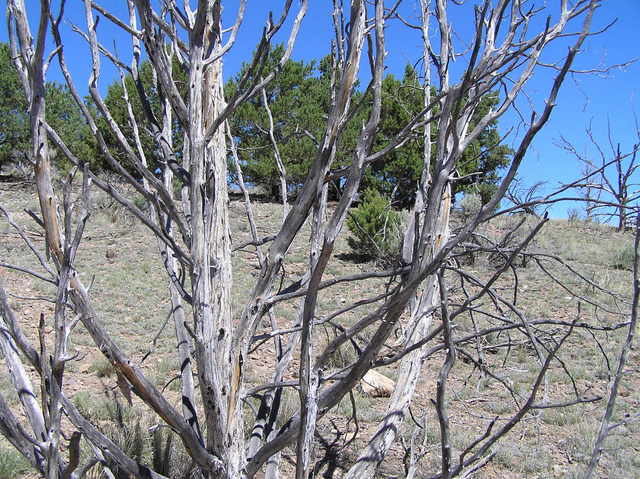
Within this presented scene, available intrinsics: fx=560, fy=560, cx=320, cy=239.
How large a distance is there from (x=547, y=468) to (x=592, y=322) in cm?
474

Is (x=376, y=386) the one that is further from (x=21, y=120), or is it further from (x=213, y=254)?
(x=21, y=120)

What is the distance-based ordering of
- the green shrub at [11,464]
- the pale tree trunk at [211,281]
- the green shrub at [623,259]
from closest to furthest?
the pale tree trunk at [211,281] < the green shrub at [11,464] < the green shrub at [623,259]

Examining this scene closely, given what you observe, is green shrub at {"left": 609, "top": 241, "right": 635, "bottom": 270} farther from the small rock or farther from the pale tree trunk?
the pale tree trunk

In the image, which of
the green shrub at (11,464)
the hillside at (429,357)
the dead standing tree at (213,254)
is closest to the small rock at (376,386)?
the hillside at (429,357)

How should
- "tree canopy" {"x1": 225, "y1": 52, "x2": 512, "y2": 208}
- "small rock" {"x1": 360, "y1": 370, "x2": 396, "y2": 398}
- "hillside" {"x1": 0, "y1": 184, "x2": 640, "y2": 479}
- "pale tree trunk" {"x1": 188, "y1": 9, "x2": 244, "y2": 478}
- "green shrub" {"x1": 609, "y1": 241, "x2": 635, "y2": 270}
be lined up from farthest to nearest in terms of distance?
1. "tree canopy" {"x1": 225, "y1": 52, "x2": 512, "y2": 208}
2. "green shrub" {"x1": 609, "y1": 241, "x2": 635, "y2": 270}
3. "small rock" {"x1": 360, "y1": 370, "x2": 396, "y2": 398}
4. "hillside" {"x1": 0, "y1": 184, "x2": 640, "y2": 479}
5. "pale tree trunk" {"x1": 188, "y1": 9, "x2": 244, "y2": 478}

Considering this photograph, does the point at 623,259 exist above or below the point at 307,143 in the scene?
below

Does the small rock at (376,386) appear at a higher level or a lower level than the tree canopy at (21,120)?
lower

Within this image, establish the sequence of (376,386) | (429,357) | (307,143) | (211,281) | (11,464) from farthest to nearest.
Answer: (307,143) → (376,386) → (429,357) → (11,464) → (211,281)

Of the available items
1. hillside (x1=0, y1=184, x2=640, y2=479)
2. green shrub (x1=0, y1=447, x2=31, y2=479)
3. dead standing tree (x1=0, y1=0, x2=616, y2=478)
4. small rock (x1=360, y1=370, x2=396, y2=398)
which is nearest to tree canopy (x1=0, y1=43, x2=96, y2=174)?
hillside (x1=0, y1=184, x2=640, y2=479)

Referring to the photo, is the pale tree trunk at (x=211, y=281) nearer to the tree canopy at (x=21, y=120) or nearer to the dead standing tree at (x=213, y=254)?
the dead standing tree at (x=213, y=254)

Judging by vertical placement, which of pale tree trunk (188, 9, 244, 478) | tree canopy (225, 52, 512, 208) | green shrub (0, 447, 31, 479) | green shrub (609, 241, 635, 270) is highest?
tree canopy (225, 52, 512, 208)

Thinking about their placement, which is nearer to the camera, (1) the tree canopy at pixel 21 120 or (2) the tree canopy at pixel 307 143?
(2) the tree canopy at pixel 307 143

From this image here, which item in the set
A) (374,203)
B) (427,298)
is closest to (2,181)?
(374,203)

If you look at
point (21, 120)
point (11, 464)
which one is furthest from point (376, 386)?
point (21, 120)
